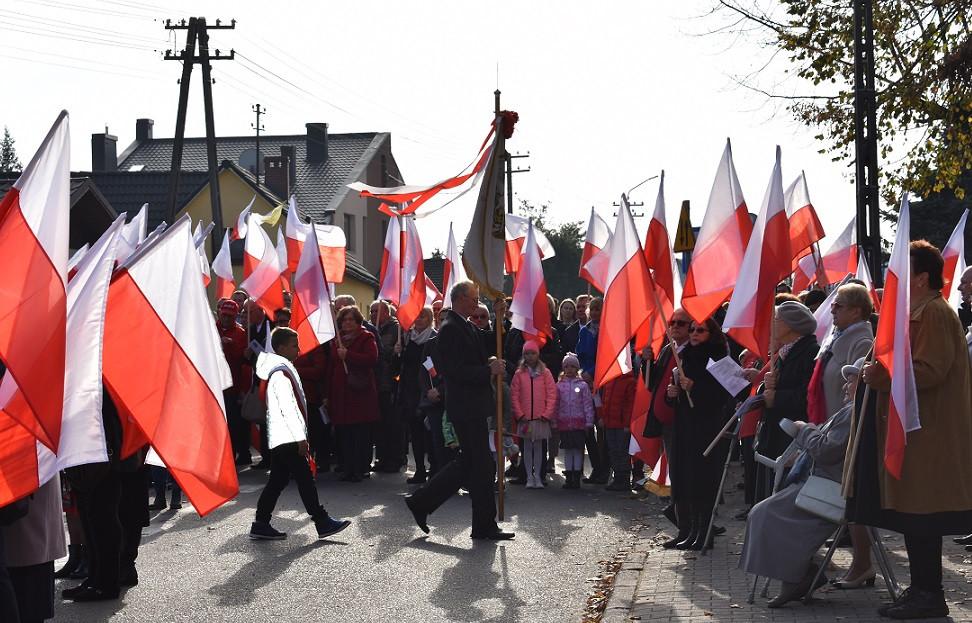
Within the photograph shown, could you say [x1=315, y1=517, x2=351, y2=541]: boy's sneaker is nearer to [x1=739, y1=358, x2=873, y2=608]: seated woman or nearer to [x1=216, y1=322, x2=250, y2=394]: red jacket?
[x1=739, y1=358, x2=873, y2=608]: seated woman

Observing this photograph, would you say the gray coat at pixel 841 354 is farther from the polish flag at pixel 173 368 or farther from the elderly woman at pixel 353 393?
the elderly woman at pixel 353 393

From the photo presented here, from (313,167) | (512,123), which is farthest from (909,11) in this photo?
(313,167)

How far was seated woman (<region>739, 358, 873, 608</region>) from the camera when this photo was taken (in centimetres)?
747

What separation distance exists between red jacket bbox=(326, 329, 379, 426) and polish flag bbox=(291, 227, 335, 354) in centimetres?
42

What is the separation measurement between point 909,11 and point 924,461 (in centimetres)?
1409

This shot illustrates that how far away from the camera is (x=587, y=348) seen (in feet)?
51.5

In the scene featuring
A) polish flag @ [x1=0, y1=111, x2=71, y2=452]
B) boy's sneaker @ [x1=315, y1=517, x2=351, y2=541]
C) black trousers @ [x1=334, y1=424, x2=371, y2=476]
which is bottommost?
boy's sneaker @ [x1=315, y1=517, x2=351, y2=541]

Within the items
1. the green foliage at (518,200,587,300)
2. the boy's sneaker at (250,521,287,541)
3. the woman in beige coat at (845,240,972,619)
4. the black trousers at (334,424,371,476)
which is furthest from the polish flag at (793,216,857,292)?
the green foliage at (518,200,587,300)

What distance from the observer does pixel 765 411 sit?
30.0ft

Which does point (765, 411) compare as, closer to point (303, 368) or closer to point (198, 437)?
point (198, 437)

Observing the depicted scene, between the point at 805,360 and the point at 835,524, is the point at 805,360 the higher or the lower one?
the higher one

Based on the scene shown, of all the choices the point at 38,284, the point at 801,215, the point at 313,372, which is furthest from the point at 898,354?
the point at 313,372

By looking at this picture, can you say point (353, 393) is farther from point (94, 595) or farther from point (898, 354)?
point (898, 354)

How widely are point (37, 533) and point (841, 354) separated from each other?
4.60m
